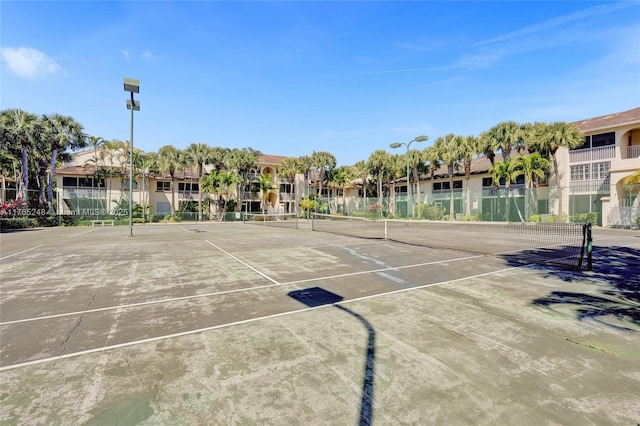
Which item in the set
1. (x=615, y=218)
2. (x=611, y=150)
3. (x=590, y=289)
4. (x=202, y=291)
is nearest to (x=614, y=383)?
(x=590, y=289)

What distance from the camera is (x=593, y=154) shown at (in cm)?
3272

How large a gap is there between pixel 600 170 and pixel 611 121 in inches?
198

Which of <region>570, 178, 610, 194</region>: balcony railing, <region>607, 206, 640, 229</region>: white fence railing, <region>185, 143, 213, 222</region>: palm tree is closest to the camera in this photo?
<region>607, 206, 640, 229</region>: white fence railing

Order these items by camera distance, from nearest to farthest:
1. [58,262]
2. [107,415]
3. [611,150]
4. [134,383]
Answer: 1. [107,415]
2. [134,383]
3. [58,262]
4. [611,150]

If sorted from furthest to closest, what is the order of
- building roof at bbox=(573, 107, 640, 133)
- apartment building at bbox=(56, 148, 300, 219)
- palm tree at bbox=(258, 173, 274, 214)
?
1. palm tree at bbox=(258, 173, 274, 214)
2. apartment building at bbox=(56, 148, 300, 219)
3. building roof at bbox=(573, 107, 640, 133)

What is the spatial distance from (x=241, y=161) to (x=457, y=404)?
5139cm

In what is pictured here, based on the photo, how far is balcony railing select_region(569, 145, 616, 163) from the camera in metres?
31.5

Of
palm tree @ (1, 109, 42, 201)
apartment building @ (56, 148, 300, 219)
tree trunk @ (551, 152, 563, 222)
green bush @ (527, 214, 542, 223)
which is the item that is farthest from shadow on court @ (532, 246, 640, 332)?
palm tree @ (1, 109, 42, 201)

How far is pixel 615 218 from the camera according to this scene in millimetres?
28812

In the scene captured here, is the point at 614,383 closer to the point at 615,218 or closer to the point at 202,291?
the point at 202,291

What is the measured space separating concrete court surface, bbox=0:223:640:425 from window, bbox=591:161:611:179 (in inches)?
1237

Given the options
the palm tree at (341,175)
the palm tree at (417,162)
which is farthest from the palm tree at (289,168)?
the palm tree at (417,162)

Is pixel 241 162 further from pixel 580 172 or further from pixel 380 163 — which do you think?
pixel 580 172

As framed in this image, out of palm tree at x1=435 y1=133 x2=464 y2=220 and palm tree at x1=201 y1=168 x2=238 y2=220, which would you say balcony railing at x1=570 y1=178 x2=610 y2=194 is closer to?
palm tree at x1=435 y1=133 x2=464 y2=220
